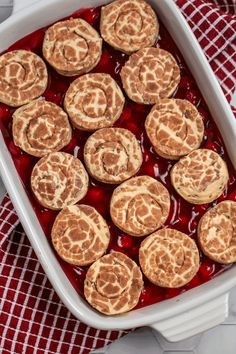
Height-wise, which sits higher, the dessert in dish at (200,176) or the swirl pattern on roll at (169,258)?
the dessert in dish at (200,176)

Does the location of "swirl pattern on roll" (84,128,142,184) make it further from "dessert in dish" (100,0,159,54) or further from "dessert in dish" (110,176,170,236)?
"dessert in dish" (100,0,159,54)

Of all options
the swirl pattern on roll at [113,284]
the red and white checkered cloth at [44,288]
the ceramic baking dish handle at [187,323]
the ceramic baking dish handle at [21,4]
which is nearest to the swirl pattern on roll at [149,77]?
the red and white checkered cloth at [44,288]

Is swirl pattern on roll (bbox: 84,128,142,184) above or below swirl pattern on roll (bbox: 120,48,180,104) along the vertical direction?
below

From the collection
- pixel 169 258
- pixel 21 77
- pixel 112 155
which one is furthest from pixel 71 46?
pixel 169 258

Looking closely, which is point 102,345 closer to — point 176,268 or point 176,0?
point 176,268

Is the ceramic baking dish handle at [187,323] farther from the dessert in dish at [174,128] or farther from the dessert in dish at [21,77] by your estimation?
the dessert in dish at [21,77]

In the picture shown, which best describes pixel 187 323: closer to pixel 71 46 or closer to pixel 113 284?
pixel 113 284

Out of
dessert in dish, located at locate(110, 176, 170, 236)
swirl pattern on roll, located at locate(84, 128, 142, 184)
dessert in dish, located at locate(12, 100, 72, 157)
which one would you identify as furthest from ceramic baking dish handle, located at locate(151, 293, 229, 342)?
dessert in dish, located at locate(12, 100, 72, 157)
